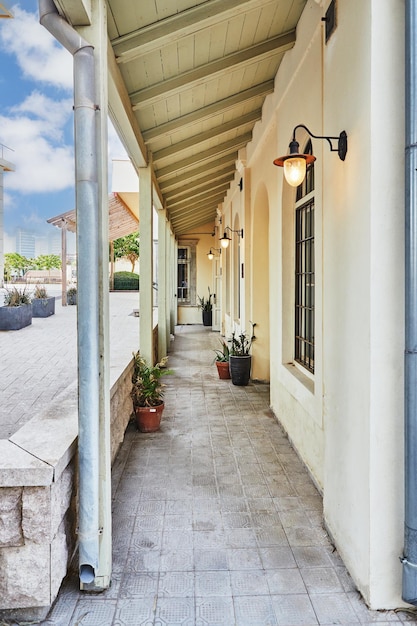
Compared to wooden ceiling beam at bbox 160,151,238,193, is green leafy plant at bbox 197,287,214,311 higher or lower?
lower

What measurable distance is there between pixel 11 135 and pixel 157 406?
85.1 metres

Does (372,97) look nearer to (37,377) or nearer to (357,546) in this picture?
(357,546)

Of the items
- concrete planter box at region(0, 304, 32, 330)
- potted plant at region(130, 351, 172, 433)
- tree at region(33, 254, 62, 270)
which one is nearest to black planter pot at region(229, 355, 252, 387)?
potted plant at region(130, 351, 172, 433)

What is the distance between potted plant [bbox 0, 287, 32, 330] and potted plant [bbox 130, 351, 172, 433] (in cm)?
570

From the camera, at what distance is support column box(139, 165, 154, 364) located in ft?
17.2

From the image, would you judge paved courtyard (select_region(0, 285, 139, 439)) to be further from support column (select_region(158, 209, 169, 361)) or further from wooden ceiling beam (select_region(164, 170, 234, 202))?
wooden ceiling beam (select_region(164, 170, 234, 202))

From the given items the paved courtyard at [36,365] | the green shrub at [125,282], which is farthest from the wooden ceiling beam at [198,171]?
the green shrub at [125,282]

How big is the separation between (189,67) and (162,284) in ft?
17.0

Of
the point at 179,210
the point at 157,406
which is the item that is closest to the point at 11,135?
the point at 179,210

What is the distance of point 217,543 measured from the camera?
2586 millimetres

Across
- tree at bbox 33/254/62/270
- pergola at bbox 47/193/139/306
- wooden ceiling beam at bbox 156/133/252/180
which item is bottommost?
wooden ceiling beam at bbox 156/133/252/180

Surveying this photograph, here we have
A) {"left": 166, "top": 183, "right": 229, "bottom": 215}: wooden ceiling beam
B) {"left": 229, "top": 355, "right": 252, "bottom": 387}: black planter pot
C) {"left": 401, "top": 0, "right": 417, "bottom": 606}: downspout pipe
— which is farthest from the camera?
{"left": 166, "top": 183, "right": 229, "bottom": 215}: wooden ceiling beam

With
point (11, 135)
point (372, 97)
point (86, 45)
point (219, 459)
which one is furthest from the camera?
point (11, 135)

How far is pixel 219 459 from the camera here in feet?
12.5
